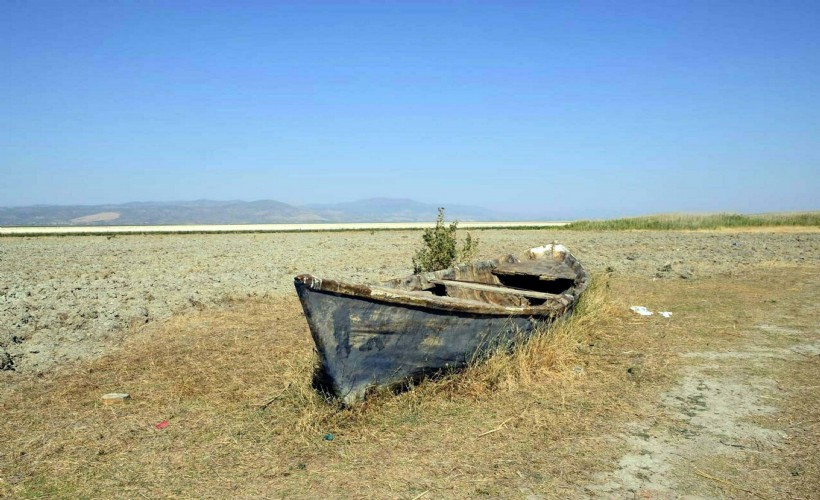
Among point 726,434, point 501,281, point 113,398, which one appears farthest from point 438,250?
point 726,434

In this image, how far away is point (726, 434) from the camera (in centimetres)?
535

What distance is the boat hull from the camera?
Answer: 5.40 metres

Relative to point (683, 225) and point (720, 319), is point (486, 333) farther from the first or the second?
point (683, 225)

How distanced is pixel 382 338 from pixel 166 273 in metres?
12.7

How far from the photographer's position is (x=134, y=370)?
294 inches

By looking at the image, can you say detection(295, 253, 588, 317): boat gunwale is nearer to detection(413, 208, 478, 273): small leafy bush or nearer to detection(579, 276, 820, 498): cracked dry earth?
detection(579, 276, 820, 498): cracked dry earth

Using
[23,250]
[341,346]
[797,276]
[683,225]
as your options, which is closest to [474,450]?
[341,346]

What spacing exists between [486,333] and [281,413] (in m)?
2.41

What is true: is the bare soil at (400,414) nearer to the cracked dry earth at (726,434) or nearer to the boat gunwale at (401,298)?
the cracked dry earth at (726,434)

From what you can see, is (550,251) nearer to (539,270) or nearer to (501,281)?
(539,270)

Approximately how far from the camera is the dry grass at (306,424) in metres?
4.59

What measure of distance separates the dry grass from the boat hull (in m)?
0.24

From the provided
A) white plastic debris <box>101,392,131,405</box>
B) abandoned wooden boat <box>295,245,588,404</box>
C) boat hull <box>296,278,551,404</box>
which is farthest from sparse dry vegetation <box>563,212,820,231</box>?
white plastic debris <box>101,392,131,405</box>

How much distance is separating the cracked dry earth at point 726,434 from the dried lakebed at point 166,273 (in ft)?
23.9
